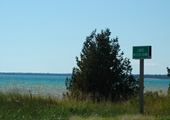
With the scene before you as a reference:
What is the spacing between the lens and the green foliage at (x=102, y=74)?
624 inches

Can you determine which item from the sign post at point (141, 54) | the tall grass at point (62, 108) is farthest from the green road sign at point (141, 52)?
the tall grass at point (62, 108)

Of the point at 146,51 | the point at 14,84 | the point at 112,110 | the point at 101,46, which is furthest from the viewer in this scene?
the point at 101,46

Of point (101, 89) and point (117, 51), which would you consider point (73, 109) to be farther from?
point (117, 51)

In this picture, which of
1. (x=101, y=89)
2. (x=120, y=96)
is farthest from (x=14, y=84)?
(x=120, y=96)

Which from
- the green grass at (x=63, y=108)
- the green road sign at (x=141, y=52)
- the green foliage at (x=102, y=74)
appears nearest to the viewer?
the green grass at (x=63, y=108)

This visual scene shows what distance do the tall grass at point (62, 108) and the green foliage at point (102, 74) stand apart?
1252 mm

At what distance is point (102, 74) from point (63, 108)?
427cm

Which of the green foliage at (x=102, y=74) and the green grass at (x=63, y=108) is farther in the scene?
the green foliage at (x=102, y=74)

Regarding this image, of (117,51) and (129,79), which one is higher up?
(117,51)

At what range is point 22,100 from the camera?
1370 centimetres

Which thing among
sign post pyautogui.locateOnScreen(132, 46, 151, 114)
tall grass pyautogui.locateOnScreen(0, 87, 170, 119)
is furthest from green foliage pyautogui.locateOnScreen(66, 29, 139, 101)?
sign post pyautogui.locateOnScreen(132, 46, 151, 114)

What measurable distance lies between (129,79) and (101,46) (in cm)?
277

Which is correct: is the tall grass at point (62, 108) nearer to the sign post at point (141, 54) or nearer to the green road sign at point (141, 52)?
the sign post at point (141, 54)

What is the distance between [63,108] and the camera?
12.4 metres
